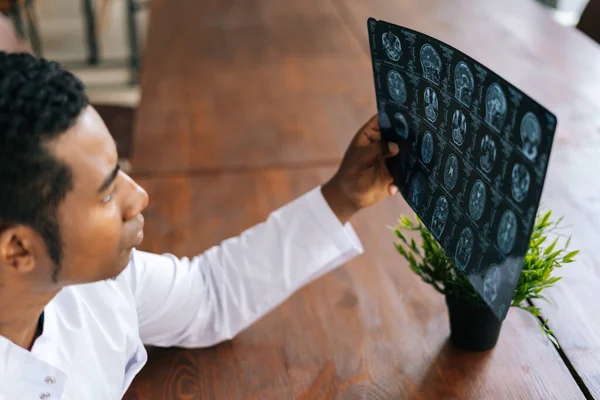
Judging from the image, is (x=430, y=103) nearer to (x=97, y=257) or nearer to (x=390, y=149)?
(x=390, y=149)

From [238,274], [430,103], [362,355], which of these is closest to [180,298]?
[238,274]

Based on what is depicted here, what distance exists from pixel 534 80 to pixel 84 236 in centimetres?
143

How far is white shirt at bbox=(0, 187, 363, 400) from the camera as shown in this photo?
981 millimetres

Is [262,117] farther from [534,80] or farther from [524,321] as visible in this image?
[524,321]

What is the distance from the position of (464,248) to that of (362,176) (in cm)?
28

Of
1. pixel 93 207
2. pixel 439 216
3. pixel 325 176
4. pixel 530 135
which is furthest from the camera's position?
pixel 325 176

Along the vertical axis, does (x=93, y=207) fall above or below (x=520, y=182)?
below

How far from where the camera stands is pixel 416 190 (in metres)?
0.99

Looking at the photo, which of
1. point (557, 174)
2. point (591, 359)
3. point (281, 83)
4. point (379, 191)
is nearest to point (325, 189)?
point (379, 191)

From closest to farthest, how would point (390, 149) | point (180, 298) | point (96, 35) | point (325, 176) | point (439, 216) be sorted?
point (439, 216) → point (390, 149) → point (180, 298) → point (325, 176) → point (96, 35)

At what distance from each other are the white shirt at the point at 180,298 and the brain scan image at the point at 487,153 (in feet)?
1.32

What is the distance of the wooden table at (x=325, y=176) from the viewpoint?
106cm

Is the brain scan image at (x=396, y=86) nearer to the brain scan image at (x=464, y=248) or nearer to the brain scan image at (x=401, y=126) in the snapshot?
the brain scan image at (x=401, y=126)

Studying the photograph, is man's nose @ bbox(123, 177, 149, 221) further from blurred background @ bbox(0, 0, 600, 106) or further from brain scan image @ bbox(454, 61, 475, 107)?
blurred background @ bbox(0, 0, 600, 106)
